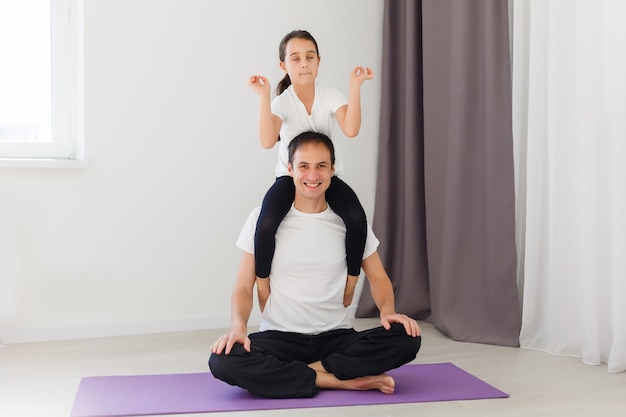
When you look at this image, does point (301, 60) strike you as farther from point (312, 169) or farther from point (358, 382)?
point (358, 382)

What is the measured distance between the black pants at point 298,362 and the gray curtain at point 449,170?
1.03m

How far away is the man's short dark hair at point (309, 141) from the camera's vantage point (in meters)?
2.52

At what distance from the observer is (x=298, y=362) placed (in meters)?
2.42

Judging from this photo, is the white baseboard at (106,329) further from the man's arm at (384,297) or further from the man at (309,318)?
the man's arm at (384,297)

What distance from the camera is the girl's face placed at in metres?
2.59

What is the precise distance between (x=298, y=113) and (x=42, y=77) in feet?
5.07

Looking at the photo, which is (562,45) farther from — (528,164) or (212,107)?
(212,107)

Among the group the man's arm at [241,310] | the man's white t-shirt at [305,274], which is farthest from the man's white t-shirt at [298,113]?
the man's arm at [241,310]

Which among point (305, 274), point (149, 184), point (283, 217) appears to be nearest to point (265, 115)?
point (283, 217)

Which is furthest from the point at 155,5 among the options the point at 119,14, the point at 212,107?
the point at 212,107

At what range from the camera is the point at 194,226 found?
3695mm

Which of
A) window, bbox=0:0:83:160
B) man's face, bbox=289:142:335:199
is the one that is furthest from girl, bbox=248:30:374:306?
window, bbox=0:0:83:160

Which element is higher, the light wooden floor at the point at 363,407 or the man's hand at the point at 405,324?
the man's hand at the point at 405,324

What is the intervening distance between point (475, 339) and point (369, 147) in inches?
49.7
